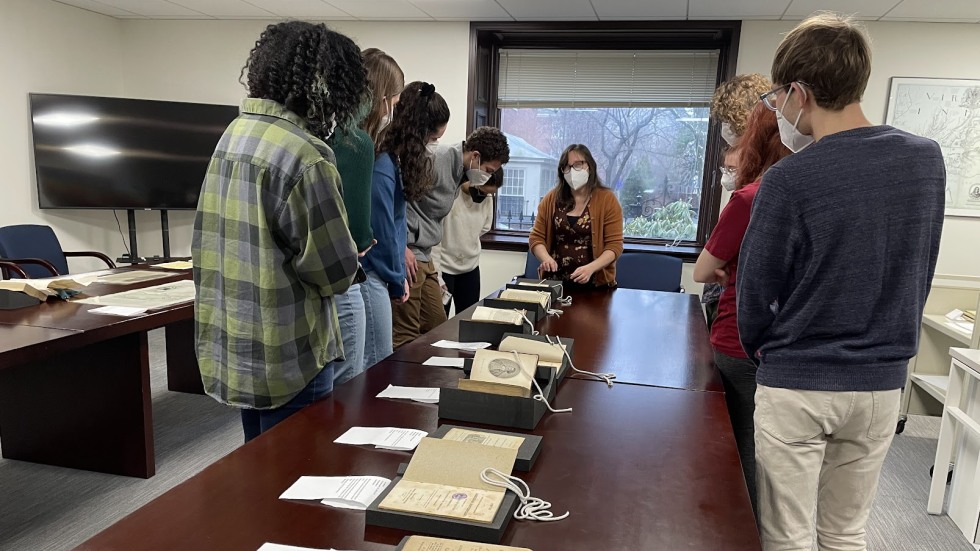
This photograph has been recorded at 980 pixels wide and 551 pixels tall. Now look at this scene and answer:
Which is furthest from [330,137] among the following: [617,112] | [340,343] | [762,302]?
[617,112]

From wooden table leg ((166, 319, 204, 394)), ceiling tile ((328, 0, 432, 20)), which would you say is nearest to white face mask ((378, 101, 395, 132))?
wooden table leg ((166, 319, 204, 394))

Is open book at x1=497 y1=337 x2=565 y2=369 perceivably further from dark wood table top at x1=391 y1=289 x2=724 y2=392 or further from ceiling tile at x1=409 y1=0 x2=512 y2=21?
ceiling tile at x1=409 y1=0 x2=512 y2=21

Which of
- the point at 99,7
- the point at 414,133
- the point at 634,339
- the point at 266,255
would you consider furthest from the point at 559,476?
the point at 99,7

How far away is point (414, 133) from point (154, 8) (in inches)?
135

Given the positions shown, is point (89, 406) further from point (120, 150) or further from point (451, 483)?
point (120, 150)

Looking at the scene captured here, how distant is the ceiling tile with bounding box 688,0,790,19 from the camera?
357 centimetres

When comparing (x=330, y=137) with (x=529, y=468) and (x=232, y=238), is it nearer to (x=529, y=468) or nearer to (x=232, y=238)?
(x=232, y=238)

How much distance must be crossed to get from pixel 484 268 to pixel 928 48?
3.19 metres

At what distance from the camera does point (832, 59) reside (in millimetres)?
1043

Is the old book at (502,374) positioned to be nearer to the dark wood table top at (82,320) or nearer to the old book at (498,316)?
the old book at (498,316)

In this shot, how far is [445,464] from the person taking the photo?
3.08 ft

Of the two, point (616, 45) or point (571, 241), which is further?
point (616, 45)

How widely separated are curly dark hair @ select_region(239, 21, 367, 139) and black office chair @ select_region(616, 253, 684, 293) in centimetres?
287

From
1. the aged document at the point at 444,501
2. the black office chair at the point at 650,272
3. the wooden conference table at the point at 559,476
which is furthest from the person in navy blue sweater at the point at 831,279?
the black office chair at the point at 650,272
